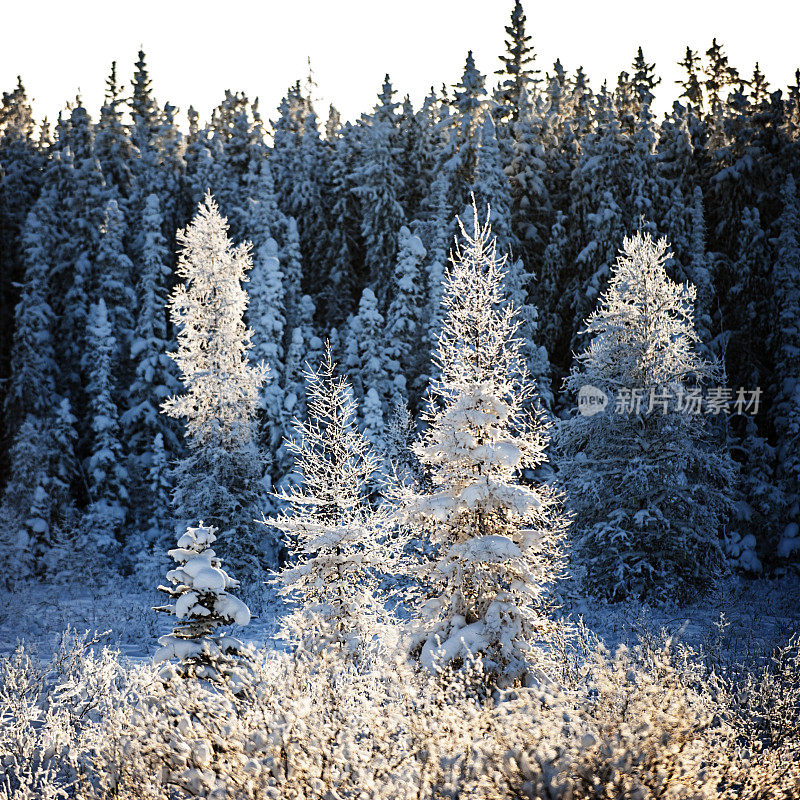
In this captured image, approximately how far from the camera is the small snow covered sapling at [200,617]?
1120 centimetres

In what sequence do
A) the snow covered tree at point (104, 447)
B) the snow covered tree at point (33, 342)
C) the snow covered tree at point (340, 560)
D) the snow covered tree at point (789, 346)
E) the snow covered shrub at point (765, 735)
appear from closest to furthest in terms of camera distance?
the snow covered shrub at point (765, 735), the snow covered tree at point (340, 560), the snow covered tree at point (789, 346), the snow covered tree at point (104, 447), the snow covered tree at point (33, 342)

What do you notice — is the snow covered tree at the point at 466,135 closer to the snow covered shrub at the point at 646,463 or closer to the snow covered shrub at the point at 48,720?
the snow covered shrub at the point at 646,463

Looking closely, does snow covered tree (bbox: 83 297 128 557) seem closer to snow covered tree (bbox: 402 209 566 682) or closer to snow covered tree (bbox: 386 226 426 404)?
snow covered tree (bbox: 386 226 426 404)

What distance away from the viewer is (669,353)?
2055cm

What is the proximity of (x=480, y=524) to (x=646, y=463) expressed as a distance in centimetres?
1062

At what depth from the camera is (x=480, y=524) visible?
11836 millimetres

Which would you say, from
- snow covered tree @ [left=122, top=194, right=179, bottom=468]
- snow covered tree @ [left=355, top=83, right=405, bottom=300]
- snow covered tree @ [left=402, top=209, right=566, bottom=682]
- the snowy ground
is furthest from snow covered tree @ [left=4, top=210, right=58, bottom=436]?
snow covered tree @ [left=402, top=209, right=566, bottom=682]

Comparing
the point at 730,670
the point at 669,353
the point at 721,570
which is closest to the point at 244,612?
the point at 730,670

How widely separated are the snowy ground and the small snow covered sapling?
14.5 feet

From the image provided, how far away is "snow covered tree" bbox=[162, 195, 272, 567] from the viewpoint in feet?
75.7

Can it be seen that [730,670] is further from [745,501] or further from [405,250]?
[405,250]

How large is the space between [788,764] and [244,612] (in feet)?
25.5

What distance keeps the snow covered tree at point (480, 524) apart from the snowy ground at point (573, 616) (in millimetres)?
5341

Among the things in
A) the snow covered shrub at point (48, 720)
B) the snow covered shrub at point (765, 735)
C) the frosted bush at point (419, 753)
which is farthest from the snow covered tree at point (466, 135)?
the frosted bush at point (419, 753)
